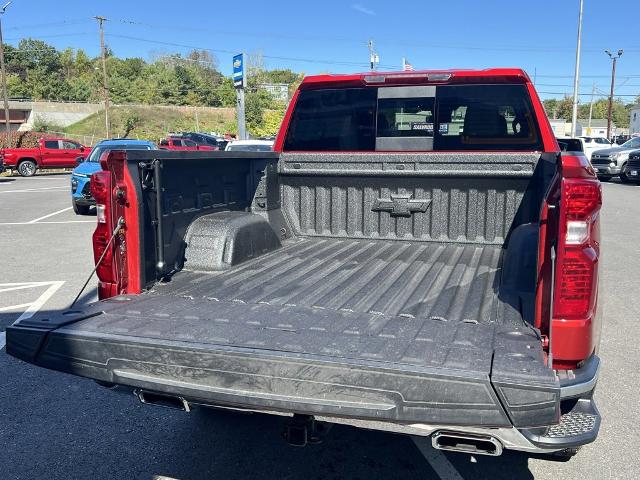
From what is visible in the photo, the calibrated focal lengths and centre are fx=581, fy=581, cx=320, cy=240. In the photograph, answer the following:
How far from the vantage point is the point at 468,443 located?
89.1 inches

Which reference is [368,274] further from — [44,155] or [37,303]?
[44,155]

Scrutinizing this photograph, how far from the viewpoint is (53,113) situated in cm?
7194

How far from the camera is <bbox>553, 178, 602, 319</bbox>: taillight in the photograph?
2395 mm

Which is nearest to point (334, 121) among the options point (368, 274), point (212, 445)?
point (368, 274)

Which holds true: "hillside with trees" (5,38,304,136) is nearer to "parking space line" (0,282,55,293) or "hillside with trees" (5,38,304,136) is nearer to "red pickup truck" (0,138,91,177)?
"red pickup truck" (0,138,91,177)

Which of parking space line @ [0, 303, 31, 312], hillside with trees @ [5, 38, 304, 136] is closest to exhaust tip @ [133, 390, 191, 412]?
parking space line @ [0, 303, 31, 312]

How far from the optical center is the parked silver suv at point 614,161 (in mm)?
22859

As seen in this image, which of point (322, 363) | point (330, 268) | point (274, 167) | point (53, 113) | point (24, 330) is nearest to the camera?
point (322, 363)

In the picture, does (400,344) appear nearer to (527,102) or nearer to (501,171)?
(501,171)

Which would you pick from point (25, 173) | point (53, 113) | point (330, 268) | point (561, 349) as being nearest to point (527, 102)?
point (330, 268)

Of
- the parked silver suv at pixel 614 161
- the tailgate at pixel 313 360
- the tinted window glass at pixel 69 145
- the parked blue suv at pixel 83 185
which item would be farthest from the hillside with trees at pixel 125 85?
the tailgate at pixel 313 360

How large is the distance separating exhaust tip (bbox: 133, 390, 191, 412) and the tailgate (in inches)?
4.3

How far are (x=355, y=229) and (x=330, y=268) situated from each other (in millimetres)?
971

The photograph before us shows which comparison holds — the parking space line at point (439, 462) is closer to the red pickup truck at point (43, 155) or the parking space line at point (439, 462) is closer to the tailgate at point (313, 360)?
the tailgate at point (313, 360)
